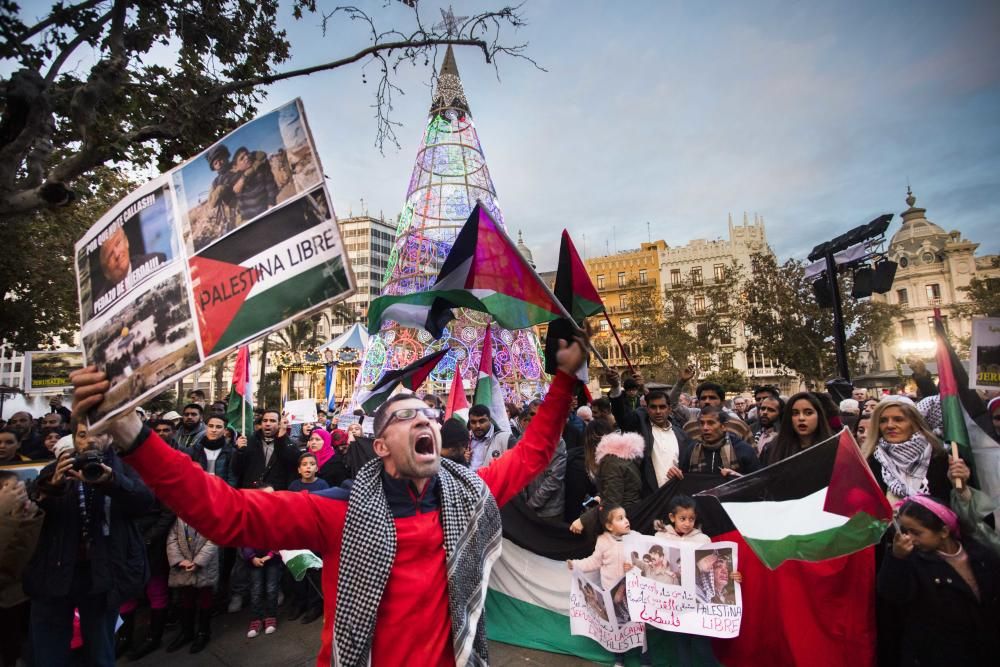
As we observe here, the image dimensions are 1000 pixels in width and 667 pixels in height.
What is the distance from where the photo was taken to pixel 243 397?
7832 millimetres

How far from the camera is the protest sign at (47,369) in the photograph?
A: 11031mm

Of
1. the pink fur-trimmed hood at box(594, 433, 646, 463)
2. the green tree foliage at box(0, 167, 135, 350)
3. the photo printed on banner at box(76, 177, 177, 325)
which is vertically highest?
the green tree foliage at box(0, 167, 135, 350)

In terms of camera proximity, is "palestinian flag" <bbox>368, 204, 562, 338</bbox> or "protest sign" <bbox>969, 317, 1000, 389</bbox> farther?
"protest sign" <bbox>969, 317, 1000, 389</bbox>

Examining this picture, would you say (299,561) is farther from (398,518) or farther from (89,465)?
(398,518)

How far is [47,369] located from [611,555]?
12787mm

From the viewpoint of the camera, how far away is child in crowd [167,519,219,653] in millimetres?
5148

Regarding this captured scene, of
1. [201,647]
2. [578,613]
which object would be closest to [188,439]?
[201,647]

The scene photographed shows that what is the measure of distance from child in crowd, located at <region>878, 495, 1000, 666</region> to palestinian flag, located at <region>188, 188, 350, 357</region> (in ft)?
10.6

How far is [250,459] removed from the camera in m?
6.35

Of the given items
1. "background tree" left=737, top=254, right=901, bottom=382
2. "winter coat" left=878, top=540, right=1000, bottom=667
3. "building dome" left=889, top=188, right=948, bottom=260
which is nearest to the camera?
"winter coat" left=878, top=540, right=1000, bottom=667

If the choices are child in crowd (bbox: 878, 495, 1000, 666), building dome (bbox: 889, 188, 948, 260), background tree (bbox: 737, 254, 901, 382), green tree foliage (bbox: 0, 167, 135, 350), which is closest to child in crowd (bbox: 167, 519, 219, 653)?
child in crowd (bbox: 878, 495, 1000, 666)

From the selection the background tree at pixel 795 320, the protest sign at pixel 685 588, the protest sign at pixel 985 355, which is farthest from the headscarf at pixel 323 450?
the background tree at pixel 795 320

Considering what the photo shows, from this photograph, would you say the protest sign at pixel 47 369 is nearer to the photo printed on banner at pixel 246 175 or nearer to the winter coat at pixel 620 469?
the winter coat at pixel 620 469

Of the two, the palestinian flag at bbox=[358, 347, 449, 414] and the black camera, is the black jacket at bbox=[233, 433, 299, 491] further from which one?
the black camera
